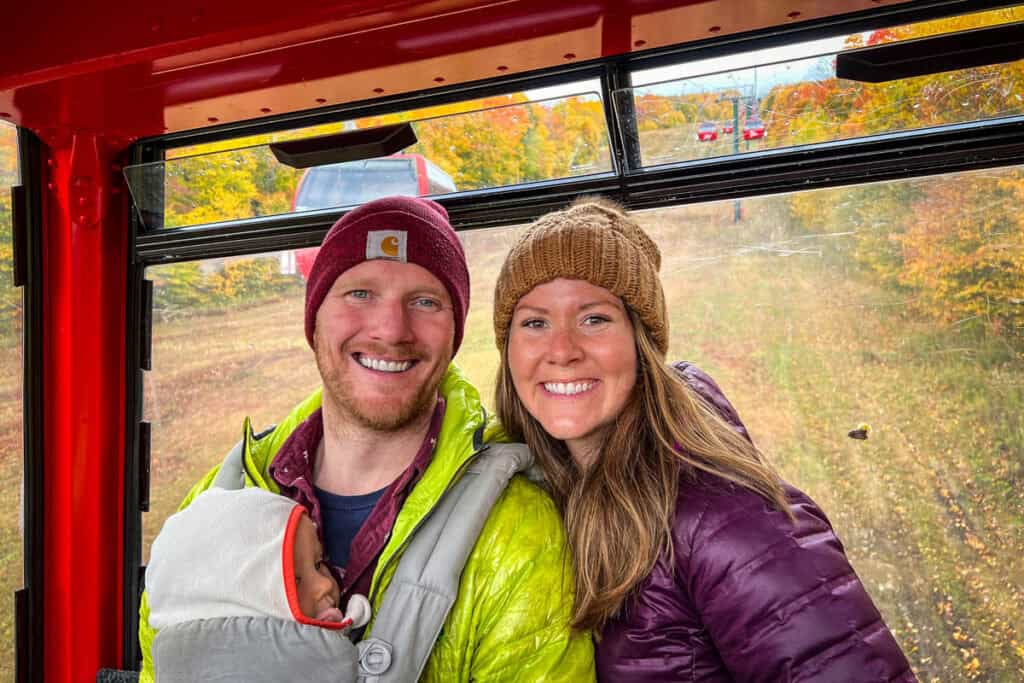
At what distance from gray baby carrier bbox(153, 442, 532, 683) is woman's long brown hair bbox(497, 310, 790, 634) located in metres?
0.21

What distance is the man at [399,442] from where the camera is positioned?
170 cm

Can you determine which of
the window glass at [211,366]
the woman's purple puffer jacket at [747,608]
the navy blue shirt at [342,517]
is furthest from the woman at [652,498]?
the window glass at [211,366]

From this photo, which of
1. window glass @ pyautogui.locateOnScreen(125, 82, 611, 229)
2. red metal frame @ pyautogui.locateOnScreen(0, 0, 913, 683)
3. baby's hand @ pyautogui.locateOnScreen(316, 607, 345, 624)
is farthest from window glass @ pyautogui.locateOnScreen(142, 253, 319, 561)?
baby's hand @ pyautogui.locateOnScreen(316, 607, 345, 624)

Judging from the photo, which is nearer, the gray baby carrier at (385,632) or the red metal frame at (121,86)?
the gray baby carrier at (385,632)

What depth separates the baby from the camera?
1.45 metres

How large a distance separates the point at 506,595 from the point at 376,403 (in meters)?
0.62

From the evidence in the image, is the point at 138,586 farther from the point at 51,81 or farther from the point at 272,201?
the point at 51,81

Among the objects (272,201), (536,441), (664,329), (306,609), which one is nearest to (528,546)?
(536,441)

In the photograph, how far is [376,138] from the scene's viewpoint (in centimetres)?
252

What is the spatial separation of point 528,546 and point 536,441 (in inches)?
14.2

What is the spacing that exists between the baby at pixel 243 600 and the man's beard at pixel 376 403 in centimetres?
41

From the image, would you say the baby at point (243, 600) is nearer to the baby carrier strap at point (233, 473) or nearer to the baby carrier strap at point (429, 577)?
the baby carrier strap at point (429, 577)

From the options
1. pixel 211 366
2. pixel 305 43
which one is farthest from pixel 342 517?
pixel 211 366

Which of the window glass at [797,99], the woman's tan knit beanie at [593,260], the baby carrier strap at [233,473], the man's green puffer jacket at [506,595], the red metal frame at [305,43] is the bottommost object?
the man's green puffer jacket at [506,595]
